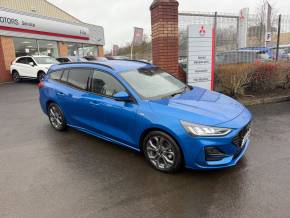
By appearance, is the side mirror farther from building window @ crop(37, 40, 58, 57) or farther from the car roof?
building window @ crop(37, 40, 58, 57)

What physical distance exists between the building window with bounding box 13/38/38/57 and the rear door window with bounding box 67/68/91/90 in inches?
559

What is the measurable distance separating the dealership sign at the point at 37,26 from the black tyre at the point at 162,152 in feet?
52.1

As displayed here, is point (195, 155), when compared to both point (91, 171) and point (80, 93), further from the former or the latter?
point (80, 93)

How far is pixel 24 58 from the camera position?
48.3 ft

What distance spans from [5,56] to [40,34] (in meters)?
3.70

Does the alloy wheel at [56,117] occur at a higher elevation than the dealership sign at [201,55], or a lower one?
lower

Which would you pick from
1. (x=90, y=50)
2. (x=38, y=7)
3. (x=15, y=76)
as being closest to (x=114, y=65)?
(x=15, y=76)

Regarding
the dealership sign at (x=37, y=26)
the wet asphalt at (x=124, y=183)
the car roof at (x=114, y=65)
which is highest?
the dealership sign at (x=37, y=26)

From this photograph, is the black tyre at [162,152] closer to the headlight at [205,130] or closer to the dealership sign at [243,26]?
the headlight at [205,130]

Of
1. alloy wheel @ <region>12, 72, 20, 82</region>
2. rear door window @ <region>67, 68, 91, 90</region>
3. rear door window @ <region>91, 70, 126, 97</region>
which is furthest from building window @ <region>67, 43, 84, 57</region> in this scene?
rear door window @ <region>91, 70, 126, 97</region>

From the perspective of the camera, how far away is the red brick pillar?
724cm

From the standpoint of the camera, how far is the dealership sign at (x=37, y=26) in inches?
638

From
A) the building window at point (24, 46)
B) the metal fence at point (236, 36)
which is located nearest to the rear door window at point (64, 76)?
the metal fence at point (236, 36)

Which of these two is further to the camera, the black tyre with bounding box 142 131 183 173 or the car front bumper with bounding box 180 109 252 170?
the black tyre with bounding box 142 131 183 173
